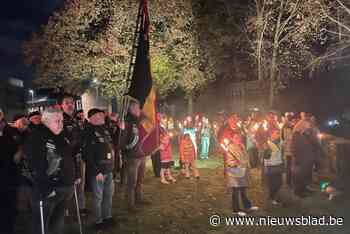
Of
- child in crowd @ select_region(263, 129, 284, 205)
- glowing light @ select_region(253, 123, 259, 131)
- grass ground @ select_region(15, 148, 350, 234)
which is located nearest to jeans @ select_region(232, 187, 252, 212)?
grass ground @ select_region(15, 148, 350, 234)

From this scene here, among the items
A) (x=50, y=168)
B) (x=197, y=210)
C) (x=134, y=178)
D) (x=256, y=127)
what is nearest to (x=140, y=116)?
(x=134, y=178)

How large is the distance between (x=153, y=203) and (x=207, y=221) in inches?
70.8

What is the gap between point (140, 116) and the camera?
322 inches

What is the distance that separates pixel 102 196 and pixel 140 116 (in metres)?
1.85

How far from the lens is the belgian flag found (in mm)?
7848

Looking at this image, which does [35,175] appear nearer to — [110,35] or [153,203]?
[153,203]

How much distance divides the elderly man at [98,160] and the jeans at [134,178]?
107cm

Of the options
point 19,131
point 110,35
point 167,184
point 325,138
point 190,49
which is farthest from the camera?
point 190,49

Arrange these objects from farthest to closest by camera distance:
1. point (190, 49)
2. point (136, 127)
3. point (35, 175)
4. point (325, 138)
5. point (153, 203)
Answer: point (190, 49) < point (325, 138) < point (153, 203) < point (136, 127) < point (35, 175)

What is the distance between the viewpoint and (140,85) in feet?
25.7

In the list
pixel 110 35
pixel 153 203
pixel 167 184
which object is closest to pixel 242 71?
pixel 110 35
